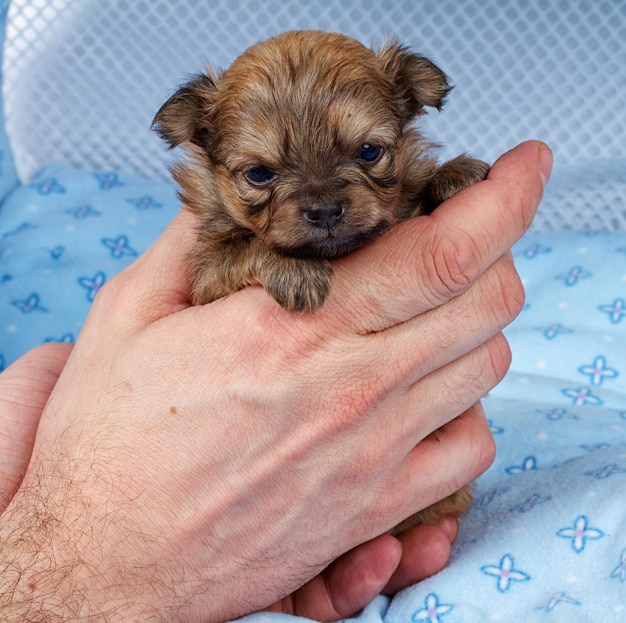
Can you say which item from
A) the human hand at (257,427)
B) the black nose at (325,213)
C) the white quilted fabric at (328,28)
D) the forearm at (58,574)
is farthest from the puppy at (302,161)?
the white quilted fabric at (328,28)

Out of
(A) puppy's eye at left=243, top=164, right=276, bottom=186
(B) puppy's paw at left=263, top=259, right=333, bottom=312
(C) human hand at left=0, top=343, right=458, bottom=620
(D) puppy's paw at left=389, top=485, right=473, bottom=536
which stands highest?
(A) puppy's eye at left=243, top=164, right=276, bottom=186

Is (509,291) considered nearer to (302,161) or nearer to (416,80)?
(302,161)

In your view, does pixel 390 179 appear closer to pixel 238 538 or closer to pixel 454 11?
pixel 238 538

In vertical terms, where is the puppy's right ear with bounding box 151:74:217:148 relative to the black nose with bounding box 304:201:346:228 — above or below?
above

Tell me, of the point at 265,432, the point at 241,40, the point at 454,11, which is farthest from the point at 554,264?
the point at 265,432

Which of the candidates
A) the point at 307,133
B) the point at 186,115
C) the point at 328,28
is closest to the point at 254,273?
the point at 307,133

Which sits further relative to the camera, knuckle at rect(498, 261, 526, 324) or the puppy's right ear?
the puppy's right ear

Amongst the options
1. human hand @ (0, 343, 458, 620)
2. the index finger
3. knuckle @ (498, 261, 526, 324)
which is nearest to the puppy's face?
the index finger

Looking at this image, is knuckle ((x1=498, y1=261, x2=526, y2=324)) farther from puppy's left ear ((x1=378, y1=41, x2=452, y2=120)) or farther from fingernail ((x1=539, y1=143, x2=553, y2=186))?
puppy's left ear ((x1=378, y1=41, x2=452, y2=120))

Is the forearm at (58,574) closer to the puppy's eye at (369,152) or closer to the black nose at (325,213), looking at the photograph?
the black nose at (325,213)
